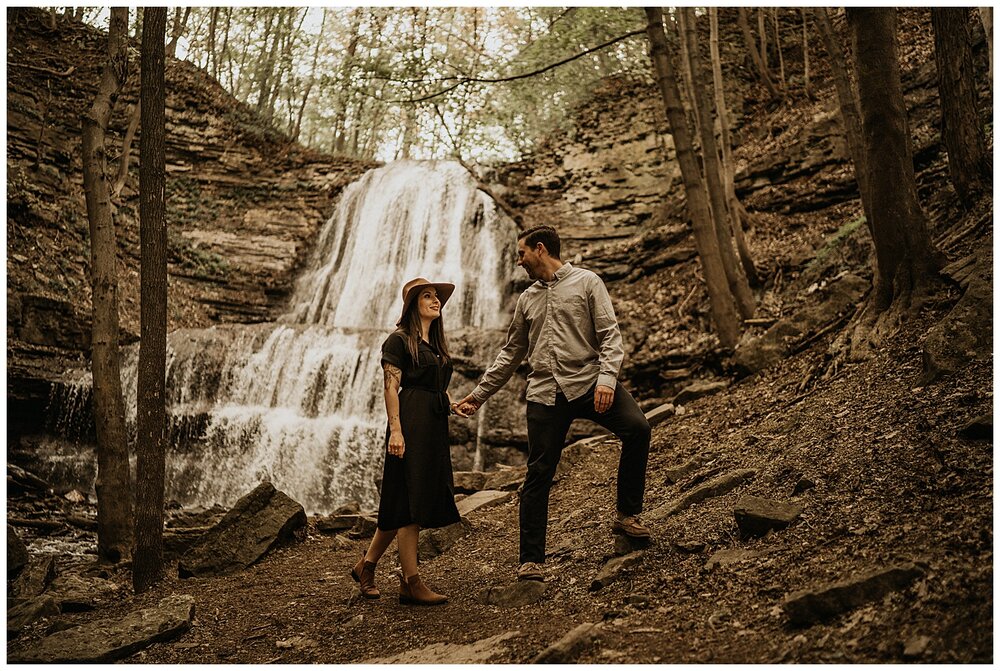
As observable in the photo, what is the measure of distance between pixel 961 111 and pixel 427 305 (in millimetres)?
5999

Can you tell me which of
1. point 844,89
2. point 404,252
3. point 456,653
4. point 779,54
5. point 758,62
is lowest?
point 456,653

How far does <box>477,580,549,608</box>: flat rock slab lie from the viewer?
4230 mm

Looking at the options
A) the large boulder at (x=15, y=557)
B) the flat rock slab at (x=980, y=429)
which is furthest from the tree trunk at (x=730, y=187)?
the large boulder at (x=15, y=557)

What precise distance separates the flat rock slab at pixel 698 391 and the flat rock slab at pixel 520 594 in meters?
5.77

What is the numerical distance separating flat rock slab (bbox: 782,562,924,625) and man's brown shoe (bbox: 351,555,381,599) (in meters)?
2.92

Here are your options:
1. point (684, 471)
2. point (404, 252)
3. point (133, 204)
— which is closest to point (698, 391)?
point (684, 471)

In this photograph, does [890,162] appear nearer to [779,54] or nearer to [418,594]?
[418,594]

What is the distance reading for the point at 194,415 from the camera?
12844 mm

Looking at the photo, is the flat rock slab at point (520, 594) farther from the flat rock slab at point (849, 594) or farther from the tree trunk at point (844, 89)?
the tree trunk at point (844, 89)

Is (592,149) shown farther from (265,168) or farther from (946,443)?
(946,443)

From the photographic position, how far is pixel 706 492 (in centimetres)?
521

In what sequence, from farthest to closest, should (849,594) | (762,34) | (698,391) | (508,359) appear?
1. (762,34)
2. (698,391)
3. (508,359)
4. (849,594)

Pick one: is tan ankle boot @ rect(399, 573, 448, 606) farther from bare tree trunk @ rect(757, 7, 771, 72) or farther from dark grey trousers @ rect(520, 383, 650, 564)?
bare tree trunk @ rect(757, 7, 771, 72)

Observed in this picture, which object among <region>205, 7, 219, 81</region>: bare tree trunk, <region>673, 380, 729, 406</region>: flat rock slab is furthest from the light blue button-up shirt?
<region>205, 7, 219, 81</region>: bare tree trunk
